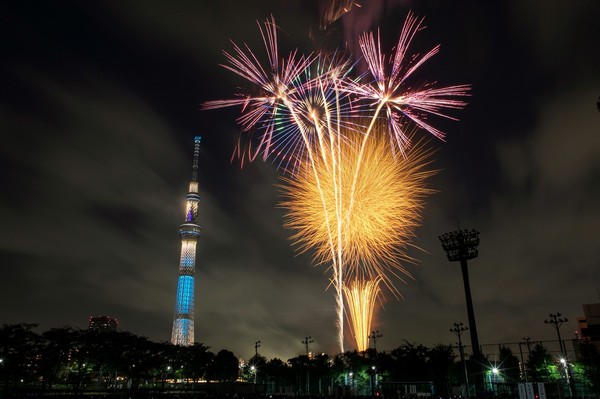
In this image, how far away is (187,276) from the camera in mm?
138375

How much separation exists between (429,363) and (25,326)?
47.4 metres

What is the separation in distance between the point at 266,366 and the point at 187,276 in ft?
194

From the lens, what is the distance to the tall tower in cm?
13488

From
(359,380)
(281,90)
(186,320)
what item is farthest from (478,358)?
(186,320)

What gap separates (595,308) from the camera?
133 metres

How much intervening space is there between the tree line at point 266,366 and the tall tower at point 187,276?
51.4 m

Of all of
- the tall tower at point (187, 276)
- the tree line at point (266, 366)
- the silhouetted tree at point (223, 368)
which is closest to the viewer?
the tree line at point (266, 366)

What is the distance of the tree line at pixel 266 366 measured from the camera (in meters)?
50.8

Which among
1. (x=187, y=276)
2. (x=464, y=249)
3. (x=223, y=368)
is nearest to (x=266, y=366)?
(x=223, y=368)

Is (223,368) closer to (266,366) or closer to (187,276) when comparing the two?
(266,366)

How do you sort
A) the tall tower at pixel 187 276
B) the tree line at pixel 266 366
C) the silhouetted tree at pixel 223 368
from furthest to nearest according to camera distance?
the tall tower at pixel 187 276 → the silhouetted tree at pixel 223 368 → the tree line at pixel 266 366

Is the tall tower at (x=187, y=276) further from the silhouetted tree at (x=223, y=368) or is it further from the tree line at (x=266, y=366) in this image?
the tree line at (x=266, y=366)

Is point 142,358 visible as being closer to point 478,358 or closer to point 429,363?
point 429,363

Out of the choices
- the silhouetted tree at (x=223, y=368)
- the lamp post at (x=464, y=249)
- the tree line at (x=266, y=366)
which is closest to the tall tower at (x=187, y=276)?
the silhouetted tree at (x=223, y=368)
